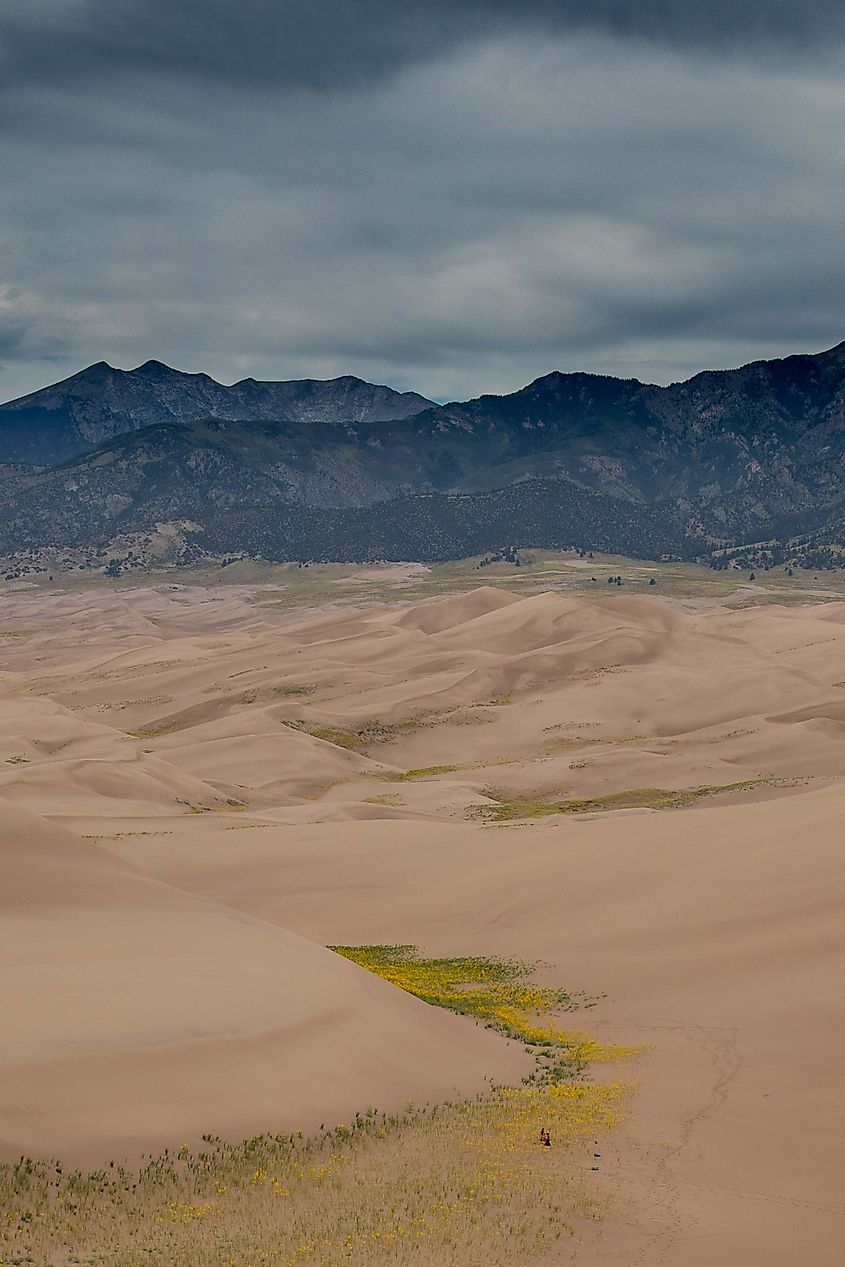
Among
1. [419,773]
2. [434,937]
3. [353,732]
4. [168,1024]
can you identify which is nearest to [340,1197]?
[168,1024]

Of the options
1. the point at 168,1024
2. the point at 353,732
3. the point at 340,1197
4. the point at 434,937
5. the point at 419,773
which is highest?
the point at 168,1024

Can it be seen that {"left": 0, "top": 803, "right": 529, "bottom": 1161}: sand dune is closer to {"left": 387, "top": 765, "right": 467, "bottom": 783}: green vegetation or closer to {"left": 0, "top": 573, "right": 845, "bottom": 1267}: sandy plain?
{"left": 0, "top": 573, "right": 845, "bottom": 1267}: sandy plain

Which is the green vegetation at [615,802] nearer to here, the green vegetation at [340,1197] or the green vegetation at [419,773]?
the green vegetation at [419,773]

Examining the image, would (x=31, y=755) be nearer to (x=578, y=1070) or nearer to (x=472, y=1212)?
(x=578, y=1070)

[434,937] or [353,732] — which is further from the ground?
[434,937]

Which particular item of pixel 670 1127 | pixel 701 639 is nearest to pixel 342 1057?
pixel 670 1127

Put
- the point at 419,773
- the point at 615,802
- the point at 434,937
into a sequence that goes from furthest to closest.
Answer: the point at 419,773 < the point at 615,802 < the point at 434,937

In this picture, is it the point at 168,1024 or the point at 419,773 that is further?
the point at 419,773

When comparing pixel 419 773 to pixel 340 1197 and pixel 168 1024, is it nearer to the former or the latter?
pixel 168 1024

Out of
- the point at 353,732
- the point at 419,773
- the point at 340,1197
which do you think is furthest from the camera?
the point at 353,732
